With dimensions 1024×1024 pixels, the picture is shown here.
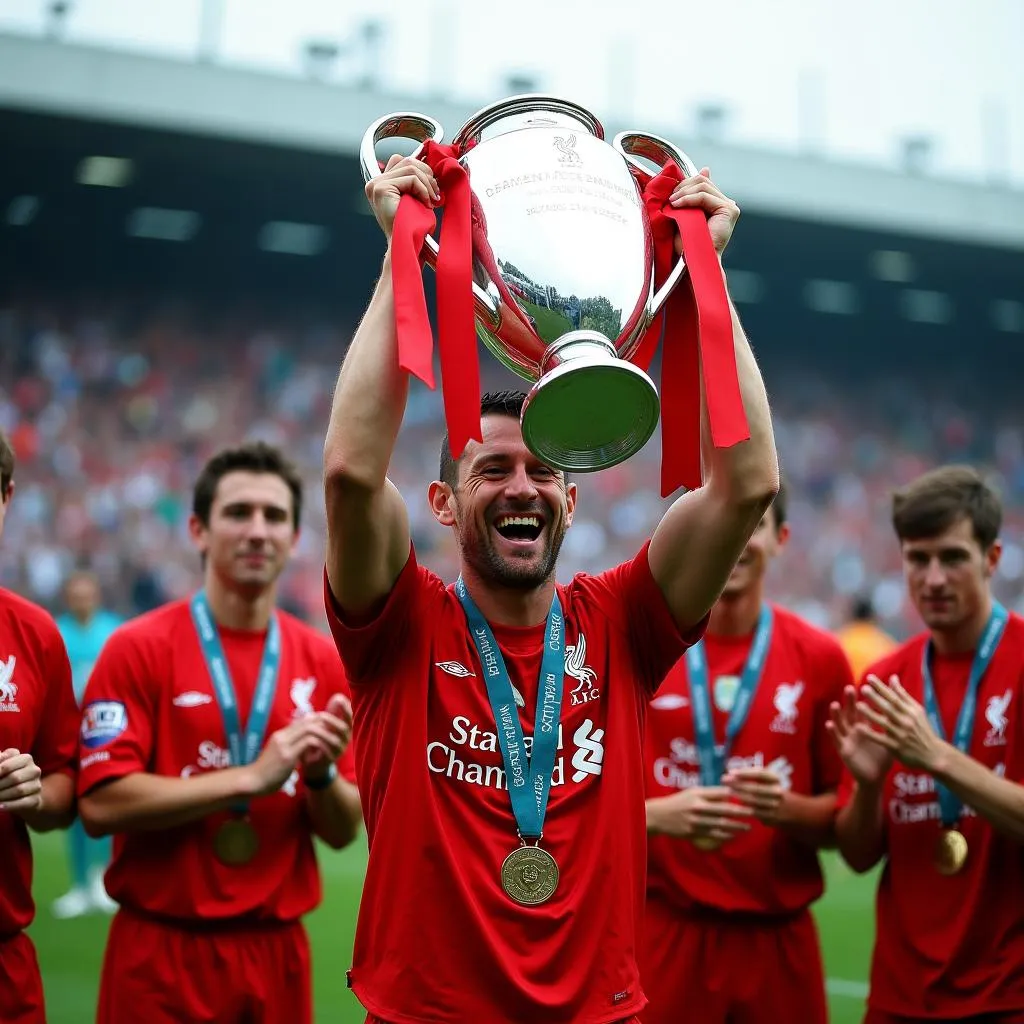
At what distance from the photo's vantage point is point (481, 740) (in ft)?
9.01

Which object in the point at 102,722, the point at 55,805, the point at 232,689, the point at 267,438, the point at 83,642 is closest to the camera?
the point at 55,805

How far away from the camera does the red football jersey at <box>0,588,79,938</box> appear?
140 inches

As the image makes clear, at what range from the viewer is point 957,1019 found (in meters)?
3.73

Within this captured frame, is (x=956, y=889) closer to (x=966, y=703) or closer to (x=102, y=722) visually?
(x=966, y=703)

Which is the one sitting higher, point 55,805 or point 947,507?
point 947,507

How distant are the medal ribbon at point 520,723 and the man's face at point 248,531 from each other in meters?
1.54

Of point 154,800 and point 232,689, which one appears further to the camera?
point 232,689

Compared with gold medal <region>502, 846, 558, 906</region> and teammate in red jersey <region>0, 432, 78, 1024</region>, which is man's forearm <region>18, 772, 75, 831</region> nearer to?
teammate in red jersey <region>0, 432, 78, 1024</region>

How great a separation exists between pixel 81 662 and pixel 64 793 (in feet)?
20.7

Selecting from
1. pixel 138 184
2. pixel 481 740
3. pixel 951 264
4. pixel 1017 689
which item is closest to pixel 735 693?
pixel 1017 689

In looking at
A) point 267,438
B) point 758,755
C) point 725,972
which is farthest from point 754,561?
point 267,438

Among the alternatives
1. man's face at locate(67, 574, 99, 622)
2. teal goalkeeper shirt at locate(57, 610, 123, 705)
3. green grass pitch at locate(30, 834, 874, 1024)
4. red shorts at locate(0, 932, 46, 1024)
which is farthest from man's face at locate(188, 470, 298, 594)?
man's face at locate(67, 574, 99, 622)

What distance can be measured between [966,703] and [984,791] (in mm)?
394

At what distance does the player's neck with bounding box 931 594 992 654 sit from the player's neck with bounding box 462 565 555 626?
1.77m
